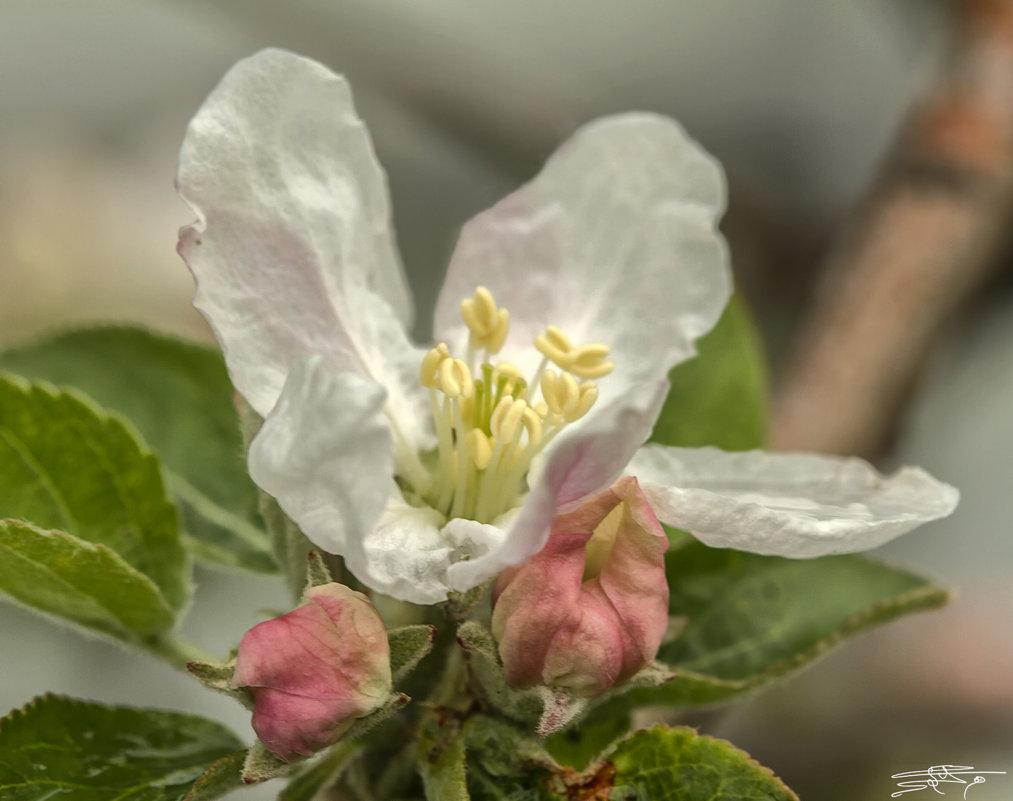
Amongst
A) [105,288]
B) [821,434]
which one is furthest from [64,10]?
[821,434]

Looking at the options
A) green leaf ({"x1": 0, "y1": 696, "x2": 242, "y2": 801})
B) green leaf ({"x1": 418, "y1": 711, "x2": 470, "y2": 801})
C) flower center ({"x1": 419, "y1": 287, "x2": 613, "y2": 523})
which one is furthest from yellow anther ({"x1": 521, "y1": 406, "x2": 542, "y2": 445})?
green leaf ({"x1": 0, "y1": 696, "x2": 242, "y2": 801})

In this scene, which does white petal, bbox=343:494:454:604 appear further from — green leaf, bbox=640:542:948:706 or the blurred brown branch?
the blurred brown branch

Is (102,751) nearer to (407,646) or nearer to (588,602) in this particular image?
(407,646)

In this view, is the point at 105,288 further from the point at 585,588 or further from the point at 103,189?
the point at 585,588

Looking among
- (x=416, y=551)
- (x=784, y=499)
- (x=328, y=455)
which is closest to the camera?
(x=328, y=455)

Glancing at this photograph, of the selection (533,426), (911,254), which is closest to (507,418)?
(533,426)

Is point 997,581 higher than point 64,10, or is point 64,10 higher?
point 64,10
